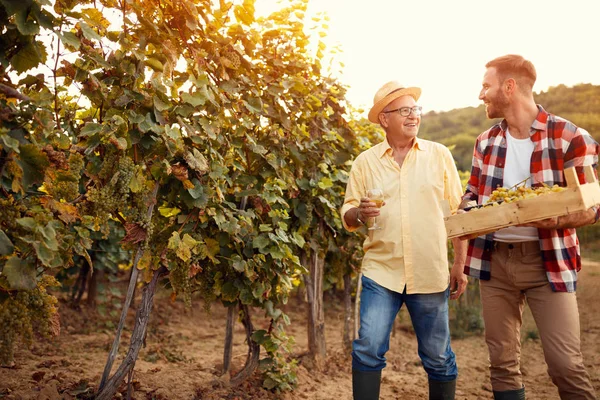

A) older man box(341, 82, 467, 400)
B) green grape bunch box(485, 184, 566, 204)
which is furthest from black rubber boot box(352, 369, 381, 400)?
green grape bunch box(485, 184, 566, 204)

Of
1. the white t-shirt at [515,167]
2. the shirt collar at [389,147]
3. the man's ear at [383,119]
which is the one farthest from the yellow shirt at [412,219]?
the white t-shirt at [515,167]

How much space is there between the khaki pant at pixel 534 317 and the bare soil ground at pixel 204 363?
153 cm

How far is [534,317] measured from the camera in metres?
2.75

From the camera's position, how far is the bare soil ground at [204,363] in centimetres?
350

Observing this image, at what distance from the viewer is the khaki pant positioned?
2562 millimetres

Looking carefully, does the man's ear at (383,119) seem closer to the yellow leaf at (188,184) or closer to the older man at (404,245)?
the older man at (404,245)

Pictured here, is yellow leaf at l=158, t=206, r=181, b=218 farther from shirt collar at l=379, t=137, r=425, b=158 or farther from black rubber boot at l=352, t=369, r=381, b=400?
black rubber boot at l=352, t=369, r=381, b=400

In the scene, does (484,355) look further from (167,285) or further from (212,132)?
(212,132)

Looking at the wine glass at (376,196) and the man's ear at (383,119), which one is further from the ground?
the man's ear at (383,119)

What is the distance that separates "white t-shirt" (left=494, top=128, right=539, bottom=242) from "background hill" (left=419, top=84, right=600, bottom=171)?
32.2ft

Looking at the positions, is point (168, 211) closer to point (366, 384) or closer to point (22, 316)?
point (22, 316)

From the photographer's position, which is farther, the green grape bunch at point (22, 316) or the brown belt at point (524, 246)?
the brown belt at point (524, 246)

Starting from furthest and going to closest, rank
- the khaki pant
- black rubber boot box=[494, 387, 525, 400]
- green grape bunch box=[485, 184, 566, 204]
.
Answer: black rubber boot box=[494, 387, 525, 400]
the khaki pant
green grape bunch box=[485, 184, 566, 204]

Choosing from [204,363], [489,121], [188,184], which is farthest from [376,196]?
[489,121]
